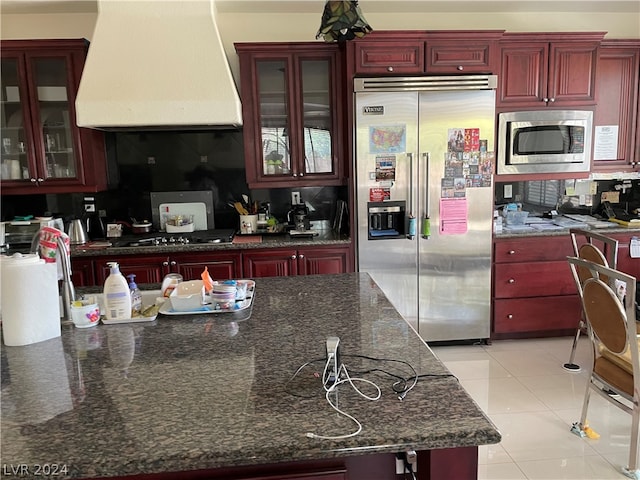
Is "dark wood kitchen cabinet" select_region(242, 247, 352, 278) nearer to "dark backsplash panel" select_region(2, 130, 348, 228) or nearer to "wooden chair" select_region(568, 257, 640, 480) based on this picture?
"dark backsplash panel" select_region(2, 130, 348, 228)

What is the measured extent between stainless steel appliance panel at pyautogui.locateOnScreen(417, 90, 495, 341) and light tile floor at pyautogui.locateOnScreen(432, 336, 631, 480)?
235 mm

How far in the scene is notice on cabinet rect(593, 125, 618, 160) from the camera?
3.98 meters

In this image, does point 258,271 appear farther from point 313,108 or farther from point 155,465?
point 155,465

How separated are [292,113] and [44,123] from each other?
1.79 metres

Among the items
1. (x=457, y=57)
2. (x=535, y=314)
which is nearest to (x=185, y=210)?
(x=457, y=57)

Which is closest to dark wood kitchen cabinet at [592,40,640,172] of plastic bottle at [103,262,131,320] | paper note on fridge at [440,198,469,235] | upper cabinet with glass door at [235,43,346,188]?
paper note on fridge at [440,198,469,235]

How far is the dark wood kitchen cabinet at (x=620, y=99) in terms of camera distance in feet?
12.8

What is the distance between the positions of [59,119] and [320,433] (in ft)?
11.2

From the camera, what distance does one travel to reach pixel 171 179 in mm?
4020

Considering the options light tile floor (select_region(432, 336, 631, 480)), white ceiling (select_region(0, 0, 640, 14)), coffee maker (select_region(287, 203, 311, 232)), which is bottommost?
light tile floor (select_region(432, 336, 631, 480))

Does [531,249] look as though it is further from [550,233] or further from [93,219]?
[93,219]

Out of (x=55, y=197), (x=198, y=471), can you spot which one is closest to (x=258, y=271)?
(x=55, y=197)

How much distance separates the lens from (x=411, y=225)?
11.7 feet

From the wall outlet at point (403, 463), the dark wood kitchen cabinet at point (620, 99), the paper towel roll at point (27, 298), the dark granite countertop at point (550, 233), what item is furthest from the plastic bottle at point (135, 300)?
the dark wood kitchen cabinet at point (620, 99)
